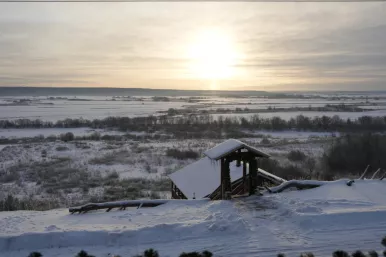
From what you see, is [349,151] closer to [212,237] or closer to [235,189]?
[235,189]

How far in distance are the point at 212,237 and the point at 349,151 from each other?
22.9 m

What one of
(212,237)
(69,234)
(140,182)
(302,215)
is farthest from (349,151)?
(69,234)

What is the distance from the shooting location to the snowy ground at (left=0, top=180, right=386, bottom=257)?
343 inches

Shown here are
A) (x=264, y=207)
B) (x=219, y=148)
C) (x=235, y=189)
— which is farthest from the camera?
(x=235, y=189)

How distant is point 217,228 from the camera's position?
31.5ft

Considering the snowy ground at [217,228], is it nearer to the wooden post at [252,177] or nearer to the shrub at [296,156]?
the wooden post at [252,177]

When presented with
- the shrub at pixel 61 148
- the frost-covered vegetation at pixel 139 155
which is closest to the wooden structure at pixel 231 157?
the frost-covered vegetation at pixel 139 155

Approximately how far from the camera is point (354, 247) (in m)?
8.46

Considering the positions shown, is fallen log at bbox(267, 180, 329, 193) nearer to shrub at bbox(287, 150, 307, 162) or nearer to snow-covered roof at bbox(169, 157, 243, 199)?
snow-covered roof at bbox(169, 157, 243, 199)

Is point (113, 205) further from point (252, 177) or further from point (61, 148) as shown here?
point (61, 148)

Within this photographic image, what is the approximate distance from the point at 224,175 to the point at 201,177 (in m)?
3.48

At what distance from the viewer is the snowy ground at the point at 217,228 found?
8711mm

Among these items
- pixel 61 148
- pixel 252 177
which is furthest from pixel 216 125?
pixel 252 177

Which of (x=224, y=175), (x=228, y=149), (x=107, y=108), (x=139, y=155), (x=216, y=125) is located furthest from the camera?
(x=107, y=108)
